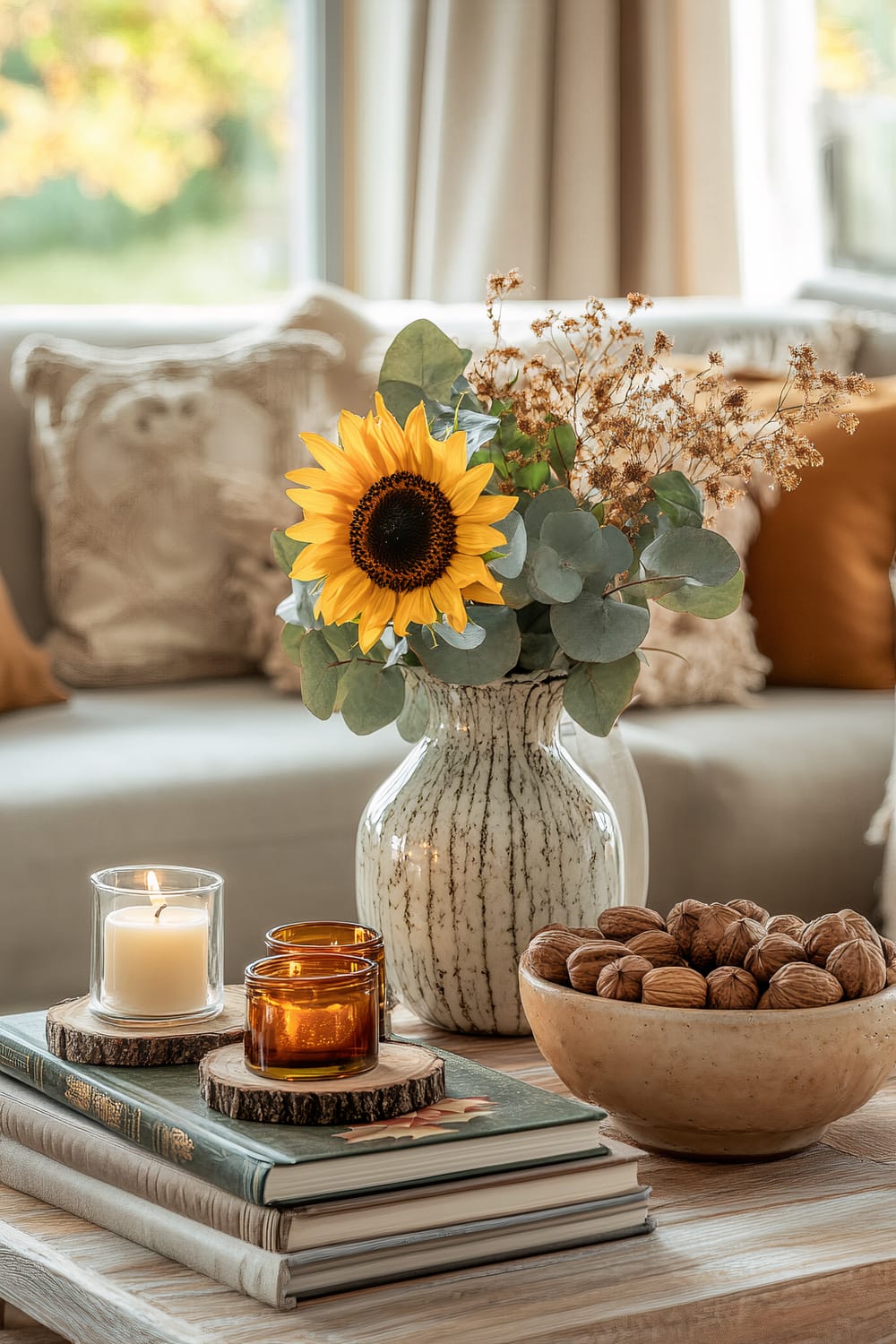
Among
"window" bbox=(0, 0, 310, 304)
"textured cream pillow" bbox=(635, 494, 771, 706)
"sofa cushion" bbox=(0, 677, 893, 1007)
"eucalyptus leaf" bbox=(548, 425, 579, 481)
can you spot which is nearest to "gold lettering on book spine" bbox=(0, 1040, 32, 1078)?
"eucalyptus leaf" bbox=(548, 425, 579, 481)

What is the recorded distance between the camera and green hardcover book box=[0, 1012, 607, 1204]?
0.72m

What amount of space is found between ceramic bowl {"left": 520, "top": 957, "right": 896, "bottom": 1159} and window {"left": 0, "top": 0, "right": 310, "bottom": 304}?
112 inches

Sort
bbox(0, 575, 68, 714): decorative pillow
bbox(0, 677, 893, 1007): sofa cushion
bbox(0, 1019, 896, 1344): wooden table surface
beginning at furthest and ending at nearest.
→ bbox(0, 575, 68, 714): decorative pillow < bbox(0, 677, 893, 1007): sofa cushion < bbox(0, 1019, 896, 1344): wooden table surface

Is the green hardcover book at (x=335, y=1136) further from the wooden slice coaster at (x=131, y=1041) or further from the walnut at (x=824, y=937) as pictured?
the walnut at (x=824, y=937)

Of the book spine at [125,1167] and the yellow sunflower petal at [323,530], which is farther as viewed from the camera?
the yellow sunflower petal at [323,530]

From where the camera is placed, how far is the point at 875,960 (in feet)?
2.81

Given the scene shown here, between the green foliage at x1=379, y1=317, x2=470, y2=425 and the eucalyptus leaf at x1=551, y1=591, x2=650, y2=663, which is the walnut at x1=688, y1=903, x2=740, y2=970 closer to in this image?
the eucalyptus leaf at x1=551, y1=591, x2=650, y2=663

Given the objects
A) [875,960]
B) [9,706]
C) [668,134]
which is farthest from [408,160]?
[875,960]

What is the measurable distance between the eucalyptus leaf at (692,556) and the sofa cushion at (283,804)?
0.87 m

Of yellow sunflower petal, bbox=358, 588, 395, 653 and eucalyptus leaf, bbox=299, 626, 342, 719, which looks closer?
yellow sunflower petal, bbox=358, 588, 395, 653

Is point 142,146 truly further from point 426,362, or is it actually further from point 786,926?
point 786,926

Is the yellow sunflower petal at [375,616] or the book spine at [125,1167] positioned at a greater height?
the yellow sunflower petal at [375,616]

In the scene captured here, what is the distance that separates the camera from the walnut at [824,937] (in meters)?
0.87

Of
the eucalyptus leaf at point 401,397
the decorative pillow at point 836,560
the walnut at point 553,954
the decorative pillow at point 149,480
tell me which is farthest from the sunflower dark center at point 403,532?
the decorative pillow at point 836,560
